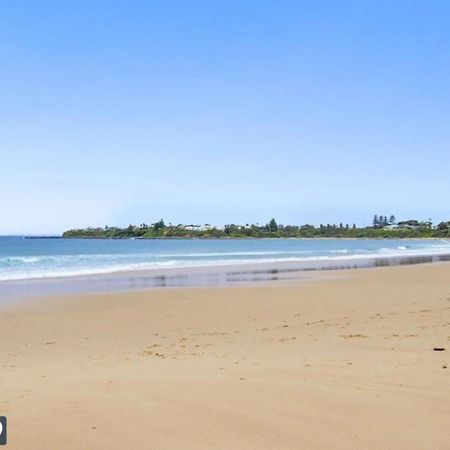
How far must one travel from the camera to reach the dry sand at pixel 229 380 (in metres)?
4.09

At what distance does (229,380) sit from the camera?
227 inches

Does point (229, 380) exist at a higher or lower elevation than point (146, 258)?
higher

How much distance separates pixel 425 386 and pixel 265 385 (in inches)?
63.4

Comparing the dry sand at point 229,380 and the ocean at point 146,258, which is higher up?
the dry sand at point 229,380

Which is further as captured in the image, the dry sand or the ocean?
the ocean

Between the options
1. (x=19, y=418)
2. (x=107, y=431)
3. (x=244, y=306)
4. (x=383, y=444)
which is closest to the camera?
(x=383, y=444)

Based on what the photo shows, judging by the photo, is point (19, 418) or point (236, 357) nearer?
point (19, 418)

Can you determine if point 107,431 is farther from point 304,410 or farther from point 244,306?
point 244,306

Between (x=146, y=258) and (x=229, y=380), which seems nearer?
(x=229, y=380)

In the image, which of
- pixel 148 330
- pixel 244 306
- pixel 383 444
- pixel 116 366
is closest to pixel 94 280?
pixel 244 306

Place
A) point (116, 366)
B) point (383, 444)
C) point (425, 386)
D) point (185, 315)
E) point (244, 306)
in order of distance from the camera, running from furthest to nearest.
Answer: point (244, 306), point (185, 315), point (116, 366), point (425, 386), point (383, 444)

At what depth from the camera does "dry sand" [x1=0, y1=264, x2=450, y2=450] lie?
161 inches

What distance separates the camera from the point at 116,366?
6.96 m

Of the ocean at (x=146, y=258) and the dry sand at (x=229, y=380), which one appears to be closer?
the dry sand at (x=229, y=380)
